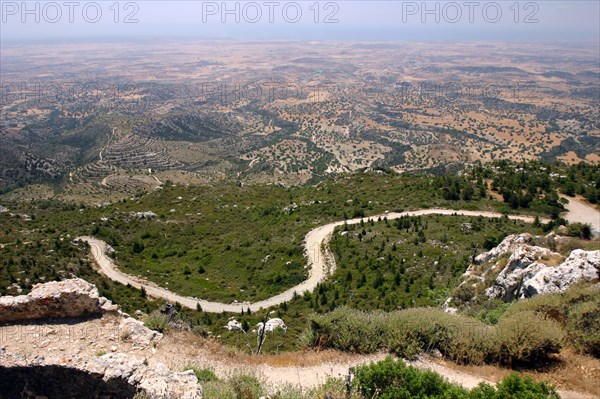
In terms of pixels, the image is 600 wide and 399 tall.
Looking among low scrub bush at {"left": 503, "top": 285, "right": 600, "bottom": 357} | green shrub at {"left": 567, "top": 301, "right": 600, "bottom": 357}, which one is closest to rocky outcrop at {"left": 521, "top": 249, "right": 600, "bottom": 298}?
low scrub bush at {"left": 503, "top": 285, "right": 600, "bottom": 357}

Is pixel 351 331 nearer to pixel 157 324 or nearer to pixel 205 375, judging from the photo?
pixel 205 375

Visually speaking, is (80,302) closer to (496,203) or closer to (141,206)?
(496,203)

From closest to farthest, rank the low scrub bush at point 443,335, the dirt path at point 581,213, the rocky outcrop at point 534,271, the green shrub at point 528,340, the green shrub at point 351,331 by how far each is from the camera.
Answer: the green shrub at point 528,340
the low scrub bush at point 443,335
the green shrub at point 351,331
the rocky outcrop at point 534,271
the dirt path at point 581,213

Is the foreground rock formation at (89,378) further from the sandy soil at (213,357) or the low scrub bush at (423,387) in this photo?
the low scrub bush at (423,387)

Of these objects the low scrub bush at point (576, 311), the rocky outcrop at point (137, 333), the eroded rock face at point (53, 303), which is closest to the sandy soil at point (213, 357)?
the rocky outcrop at point (137, 333)

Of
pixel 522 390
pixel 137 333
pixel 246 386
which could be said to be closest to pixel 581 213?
pixel 522 390

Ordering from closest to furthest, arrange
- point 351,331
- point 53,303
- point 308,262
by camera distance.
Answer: point 351,331, point 53,303, point 308,262

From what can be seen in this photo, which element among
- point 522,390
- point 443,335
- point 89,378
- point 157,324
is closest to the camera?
point 522,390
